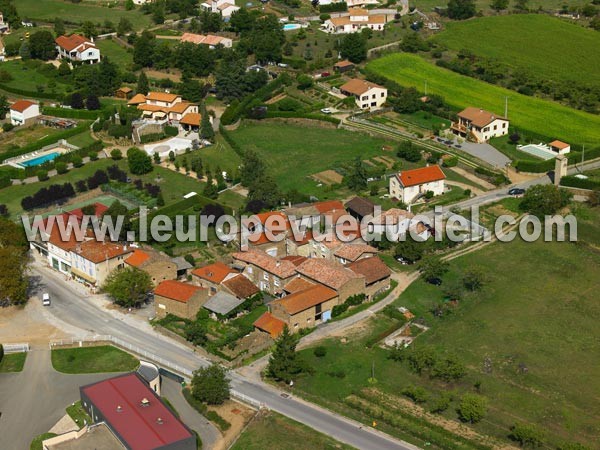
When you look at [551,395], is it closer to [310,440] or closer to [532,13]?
[310,440]

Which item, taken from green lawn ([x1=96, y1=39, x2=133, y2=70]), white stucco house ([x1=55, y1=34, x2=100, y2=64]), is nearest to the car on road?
green lawn ([x1=96, y1=39, x2=133, y2=70])

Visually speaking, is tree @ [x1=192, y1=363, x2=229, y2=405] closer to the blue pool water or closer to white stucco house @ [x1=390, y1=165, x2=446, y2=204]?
white stucco house @ [x1=390, y1=165, x2=446, y2=204]

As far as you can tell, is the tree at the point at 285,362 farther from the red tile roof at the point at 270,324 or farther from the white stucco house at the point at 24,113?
the white stucco house at the point at 24,113

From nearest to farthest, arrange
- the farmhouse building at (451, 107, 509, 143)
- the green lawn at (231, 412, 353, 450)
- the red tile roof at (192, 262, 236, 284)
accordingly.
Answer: the green lawn at (231, 412, 353, 450)
the red tile roof at (192, 262, 236, 284)
the farmhouse building at (451, 107, 509, 143)

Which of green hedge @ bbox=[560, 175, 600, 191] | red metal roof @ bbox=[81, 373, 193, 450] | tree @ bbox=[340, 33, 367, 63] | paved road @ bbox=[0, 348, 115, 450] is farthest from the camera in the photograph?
tree @ bbox=[340, 33, 367, 63]

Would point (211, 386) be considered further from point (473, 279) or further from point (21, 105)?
point (21, 105)
